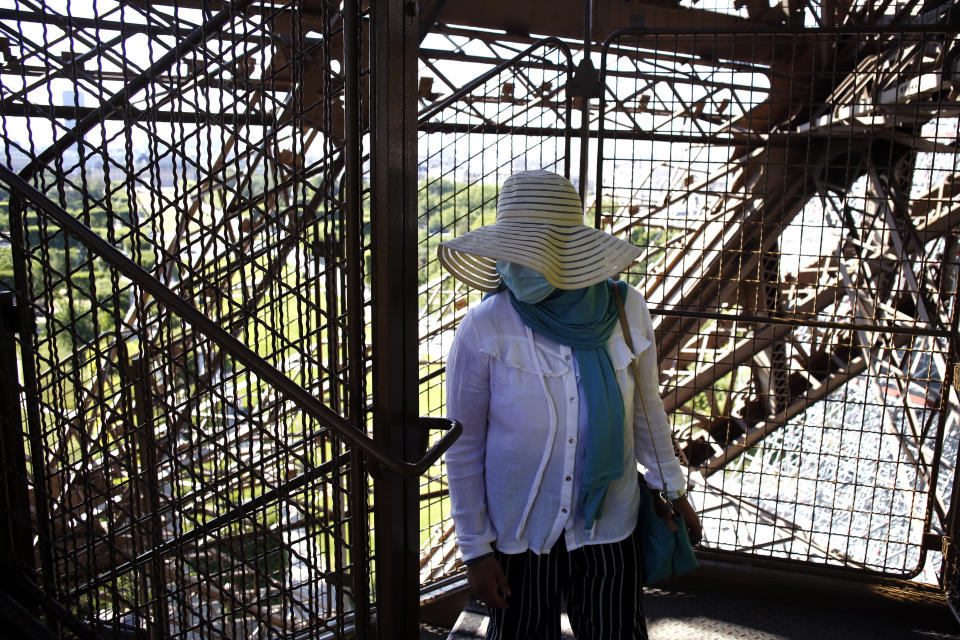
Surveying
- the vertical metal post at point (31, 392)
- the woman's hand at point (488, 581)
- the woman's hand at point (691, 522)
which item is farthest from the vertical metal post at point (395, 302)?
the vertical metal post at point (31, 392)

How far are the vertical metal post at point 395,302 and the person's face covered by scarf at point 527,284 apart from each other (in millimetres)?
342

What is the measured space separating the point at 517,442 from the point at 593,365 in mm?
299

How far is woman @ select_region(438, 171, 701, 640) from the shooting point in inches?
75.9

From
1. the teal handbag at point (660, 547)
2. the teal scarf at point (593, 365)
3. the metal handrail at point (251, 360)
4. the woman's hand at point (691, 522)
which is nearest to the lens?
the metal handrail at point (251, 360)

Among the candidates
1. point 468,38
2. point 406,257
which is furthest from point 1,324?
point 468,38

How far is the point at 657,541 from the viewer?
2.05m

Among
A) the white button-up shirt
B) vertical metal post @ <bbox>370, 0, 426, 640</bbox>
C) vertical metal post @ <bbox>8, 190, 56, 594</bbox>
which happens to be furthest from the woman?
vertical metal post @ <bbox>8, 190, 56, 594</bbox>

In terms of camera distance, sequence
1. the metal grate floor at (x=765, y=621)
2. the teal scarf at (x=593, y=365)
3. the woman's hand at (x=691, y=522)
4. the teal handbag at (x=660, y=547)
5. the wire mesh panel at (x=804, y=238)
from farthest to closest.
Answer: the wire mesh panel at (x=804, y=238)
the metal grate floor at (x=765, y=621)
the woman's hand at (x=691, y=522)
the teal handbag at (x=660, y=547)
the teal scarf at (x=593, y=365)

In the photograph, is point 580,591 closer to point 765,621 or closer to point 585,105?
point 765,621

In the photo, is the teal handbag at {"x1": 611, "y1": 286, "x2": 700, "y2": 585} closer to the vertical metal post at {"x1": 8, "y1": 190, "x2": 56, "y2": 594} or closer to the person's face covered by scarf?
the person's face covered by scarf

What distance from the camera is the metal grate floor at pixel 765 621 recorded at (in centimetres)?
292

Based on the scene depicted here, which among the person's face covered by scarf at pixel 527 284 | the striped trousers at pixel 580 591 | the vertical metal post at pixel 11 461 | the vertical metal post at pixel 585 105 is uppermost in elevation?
the vertical metal post at pixel 585 105

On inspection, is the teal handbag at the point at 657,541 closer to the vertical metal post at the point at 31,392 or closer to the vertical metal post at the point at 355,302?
the vertical metal post at the point at 355,302

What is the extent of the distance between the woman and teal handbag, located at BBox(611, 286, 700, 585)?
0.17 feet
